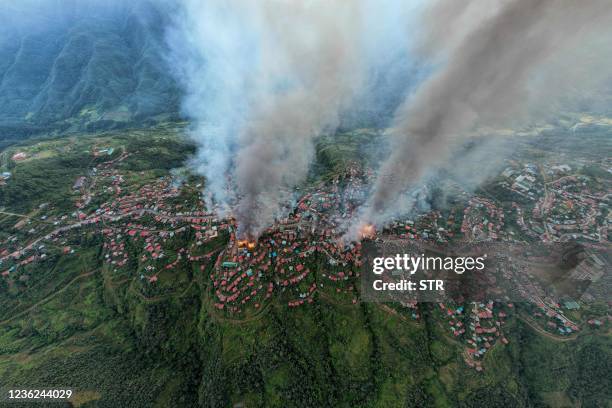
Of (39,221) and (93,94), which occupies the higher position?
(93,94)

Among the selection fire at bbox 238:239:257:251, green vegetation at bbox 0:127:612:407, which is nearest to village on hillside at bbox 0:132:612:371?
fire at bbox 238:239:257:251

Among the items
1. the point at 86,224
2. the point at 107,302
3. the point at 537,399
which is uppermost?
the point at 86,224

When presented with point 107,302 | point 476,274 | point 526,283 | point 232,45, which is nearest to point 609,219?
point 526,283

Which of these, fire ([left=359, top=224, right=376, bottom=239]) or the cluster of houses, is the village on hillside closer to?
the cluster of houses

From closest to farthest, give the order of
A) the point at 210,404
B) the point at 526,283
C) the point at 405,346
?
the point at 210,404
the point at 405,346
the point at 526,283

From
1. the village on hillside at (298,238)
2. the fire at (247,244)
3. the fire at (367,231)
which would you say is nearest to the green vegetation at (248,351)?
the village on hillside at (298,238)

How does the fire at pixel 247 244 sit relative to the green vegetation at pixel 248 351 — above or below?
above

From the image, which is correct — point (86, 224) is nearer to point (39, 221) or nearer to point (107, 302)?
point (39, 221)

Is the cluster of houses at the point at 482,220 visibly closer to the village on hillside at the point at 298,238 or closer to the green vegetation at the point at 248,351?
the village on hillside at the point at 298,238

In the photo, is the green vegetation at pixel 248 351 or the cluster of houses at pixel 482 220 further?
the cluster of houses at pixel 482 220

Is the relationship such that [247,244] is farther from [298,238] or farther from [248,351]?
[248,351]
